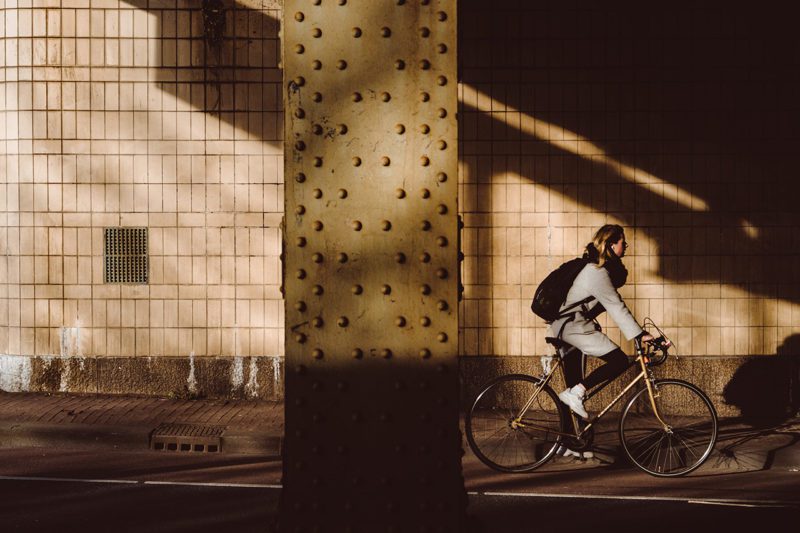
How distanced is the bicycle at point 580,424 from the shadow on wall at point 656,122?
2534mm

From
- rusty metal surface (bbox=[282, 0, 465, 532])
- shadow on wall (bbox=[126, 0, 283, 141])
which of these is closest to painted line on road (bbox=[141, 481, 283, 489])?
shadow on wall (bbox=[126, 0, 283, 141])

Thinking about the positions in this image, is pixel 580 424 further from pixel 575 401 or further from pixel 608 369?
pixel 608 369

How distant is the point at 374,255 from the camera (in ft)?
7.11

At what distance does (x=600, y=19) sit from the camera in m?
9.33

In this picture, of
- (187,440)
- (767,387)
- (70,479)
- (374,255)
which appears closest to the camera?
(374,255)

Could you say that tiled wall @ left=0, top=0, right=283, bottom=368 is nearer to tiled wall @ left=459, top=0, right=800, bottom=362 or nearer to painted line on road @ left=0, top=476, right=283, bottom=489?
tiled wall @ left=459, top=0, right=800, bottom=362

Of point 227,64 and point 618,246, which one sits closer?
point 618,246

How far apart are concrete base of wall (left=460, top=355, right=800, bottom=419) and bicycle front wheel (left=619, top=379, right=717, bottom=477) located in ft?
7.32

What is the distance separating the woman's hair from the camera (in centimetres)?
693

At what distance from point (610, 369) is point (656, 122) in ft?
11.2

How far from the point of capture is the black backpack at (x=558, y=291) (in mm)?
7031

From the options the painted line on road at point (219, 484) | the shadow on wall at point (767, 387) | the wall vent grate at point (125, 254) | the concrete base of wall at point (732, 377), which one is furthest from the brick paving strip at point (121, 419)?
the shadow on wall at point (767, 387)

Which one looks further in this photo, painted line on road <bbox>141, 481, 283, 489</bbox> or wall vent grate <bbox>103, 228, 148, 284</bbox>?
wall vent grate <bbox>103, 228, 148, 284</bbox>

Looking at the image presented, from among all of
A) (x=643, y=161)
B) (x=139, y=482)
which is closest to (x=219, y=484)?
(x=139, y=482)
